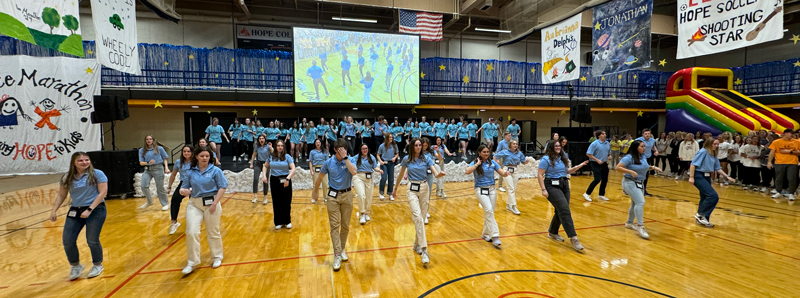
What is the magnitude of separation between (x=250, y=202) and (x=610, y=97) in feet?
64.6

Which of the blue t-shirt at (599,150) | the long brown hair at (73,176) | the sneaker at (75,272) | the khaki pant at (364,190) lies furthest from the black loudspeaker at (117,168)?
the blue t-shirt at (599,150)

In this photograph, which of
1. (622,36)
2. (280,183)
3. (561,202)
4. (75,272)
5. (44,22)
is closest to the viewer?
(75,272)

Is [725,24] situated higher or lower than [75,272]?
higher

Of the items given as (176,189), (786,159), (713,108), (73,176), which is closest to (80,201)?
(73,176)

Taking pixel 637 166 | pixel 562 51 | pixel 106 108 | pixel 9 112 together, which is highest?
pixel 562 51

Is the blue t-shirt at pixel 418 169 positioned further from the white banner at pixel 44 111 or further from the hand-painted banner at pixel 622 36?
the white banner at pixel 44 111

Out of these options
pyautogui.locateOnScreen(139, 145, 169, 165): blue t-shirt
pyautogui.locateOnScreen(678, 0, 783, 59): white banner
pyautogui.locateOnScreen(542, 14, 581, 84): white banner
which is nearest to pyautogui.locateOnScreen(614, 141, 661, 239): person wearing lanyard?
pyautogui.locateOnScreen(678, 0, 783, 59): white banner

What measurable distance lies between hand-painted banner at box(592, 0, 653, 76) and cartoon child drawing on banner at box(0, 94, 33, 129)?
59.2 feet

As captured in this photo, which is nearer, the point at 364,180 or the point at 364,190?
the point at 364,190

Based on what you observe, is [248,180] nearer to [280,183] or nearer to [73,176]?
[280,183]

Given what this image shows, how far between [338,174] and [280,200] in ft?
7.47

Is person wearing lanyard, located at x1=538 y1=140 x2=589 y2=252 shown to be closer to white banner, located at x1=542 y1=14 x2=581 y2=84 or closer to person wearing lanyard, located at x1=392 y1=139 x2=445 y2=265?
person wearing lanyard, located at x1=392 y1=139 x2=445 y2=265

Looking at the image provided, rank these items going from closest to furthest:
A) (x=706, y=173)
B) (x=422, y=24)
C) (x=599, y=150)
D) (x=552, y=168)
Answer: (x=552, y=168) < (x=706, y=173) < (x=599, y=150) < (x=422, y=24)

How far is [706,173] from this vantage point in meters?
5.62
